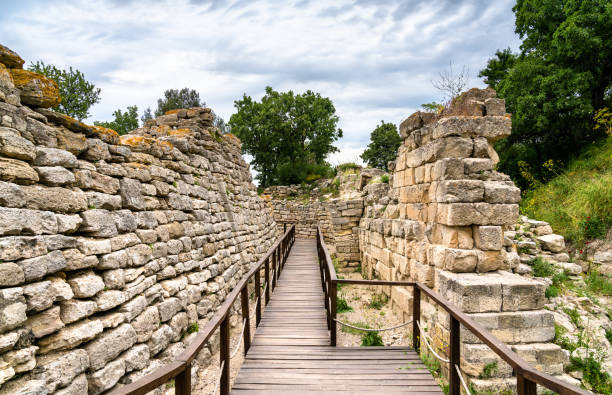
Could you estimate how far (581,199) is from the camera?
754cm

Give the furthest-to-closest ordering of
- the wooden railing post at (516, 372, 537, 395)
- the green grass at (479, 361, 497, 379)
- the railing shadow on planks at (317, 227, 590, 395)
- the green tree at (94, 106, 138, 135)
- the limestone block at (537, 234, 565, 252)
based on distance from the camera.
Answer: the green tree at (94, 106, 138, 135) < the limestone block at (537, 234, 565, 252) < the green grass at (479, 361, 497, 379) < the wooden railing post at (516, 372, 537, 395) < the railing shadow on planks at (317, 227, 590, 395)

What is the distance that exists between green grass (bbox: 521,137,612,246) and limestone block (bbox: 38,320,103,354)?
8971 mm

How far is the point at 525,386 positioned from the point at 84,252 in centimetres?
355

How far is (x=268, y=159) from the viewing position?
83.8 feet

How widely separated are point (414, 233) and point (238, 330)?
4078 millimetres

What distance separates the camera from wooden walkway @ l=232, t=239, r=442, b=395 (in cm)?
334

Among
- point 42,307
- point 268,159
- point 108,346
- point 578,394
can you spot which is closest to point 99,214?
point 42,307

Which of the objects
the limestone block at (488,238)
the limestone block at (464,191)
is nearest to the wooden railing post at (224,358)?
the limestone block at (464,191)

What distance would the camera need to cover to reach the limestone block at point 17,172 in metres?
2.28

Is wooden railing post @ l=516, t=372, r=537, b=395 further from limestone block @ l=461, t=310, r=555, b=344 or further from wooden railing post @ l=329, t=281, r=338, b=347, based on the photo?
wooden railing post @ l=329, t=281, r=338, b=347

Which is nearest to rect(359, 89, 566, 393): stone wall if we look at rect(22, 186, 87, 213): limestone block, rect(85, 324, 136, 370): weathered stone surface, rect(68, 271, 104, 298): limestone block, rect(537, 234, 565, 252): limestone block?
rect(537, 234, 565, 252): limestone block

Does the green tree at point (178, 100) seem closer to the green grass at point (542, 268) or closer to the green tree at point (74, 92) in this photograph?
the green tree at point (74, 92)

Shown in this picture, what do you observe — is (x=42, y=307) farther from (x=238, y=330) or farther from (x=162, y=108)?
(x=162, y=108)

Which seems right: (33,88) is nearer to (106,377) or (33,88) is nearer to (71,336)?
(71,336)
